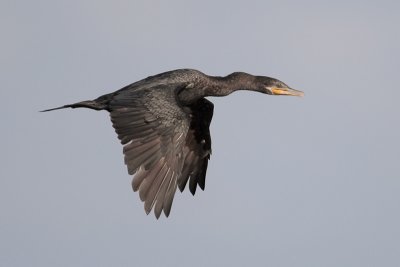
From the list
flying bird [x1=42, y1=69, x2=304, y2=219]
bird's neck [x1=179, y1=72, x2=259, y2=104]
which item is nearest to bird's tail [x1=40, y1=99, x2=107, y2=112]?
flying bird [x1=42, y1=69, x2=304, y2=219]

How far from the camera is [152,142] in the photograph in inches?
834

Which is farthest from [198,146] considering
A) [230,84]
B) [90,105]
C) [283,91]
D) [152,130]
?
[152,130]

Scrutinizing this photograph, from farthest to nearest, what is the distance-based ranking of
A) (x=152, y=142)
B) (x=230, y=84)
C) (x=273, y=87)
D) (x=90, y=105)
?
(x=273, y=87) < (x=230, y=84) < (x=90, y=105) < (x=152, y=142)

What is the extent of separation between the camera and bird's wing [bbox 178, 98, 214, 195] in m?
24.5

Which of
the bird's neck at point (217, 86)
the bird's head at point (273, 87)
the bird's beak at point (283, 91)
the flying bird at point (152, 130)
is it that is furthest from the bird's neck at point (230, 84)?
the flying bird at point (152, 130)

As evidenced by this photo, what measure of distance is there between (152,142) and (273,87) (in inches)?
169

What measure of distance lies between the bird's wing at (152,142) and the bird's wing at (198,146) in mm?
2892

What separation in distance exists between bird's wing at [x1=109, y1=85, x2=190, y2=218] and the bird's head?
3455 mm

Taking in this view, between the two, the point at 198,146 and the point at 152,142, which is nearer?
the point at 152,142

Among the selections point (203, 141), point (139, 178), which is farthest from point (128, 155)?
point (203, 141)

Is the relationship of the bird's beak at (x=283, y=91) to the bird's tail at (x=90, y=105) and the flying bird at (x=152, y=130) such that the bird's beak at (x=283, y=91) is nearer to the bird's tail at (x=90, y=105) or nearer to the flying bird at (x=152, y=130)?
the flying bird at (x=152, y=130)

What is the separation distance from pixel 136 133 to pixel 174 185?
111cm

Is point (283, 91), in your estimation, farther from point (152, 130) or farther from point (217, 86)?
point (152, 130)

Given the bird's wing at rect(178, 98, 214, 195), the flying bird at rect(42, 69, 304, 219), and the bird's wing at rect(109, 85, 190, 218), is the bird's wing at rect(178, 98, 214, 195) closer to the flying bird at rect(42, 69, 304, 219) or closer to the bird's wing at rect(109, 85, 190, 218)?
the flying bird at rect(42, 69, 304, 219)
